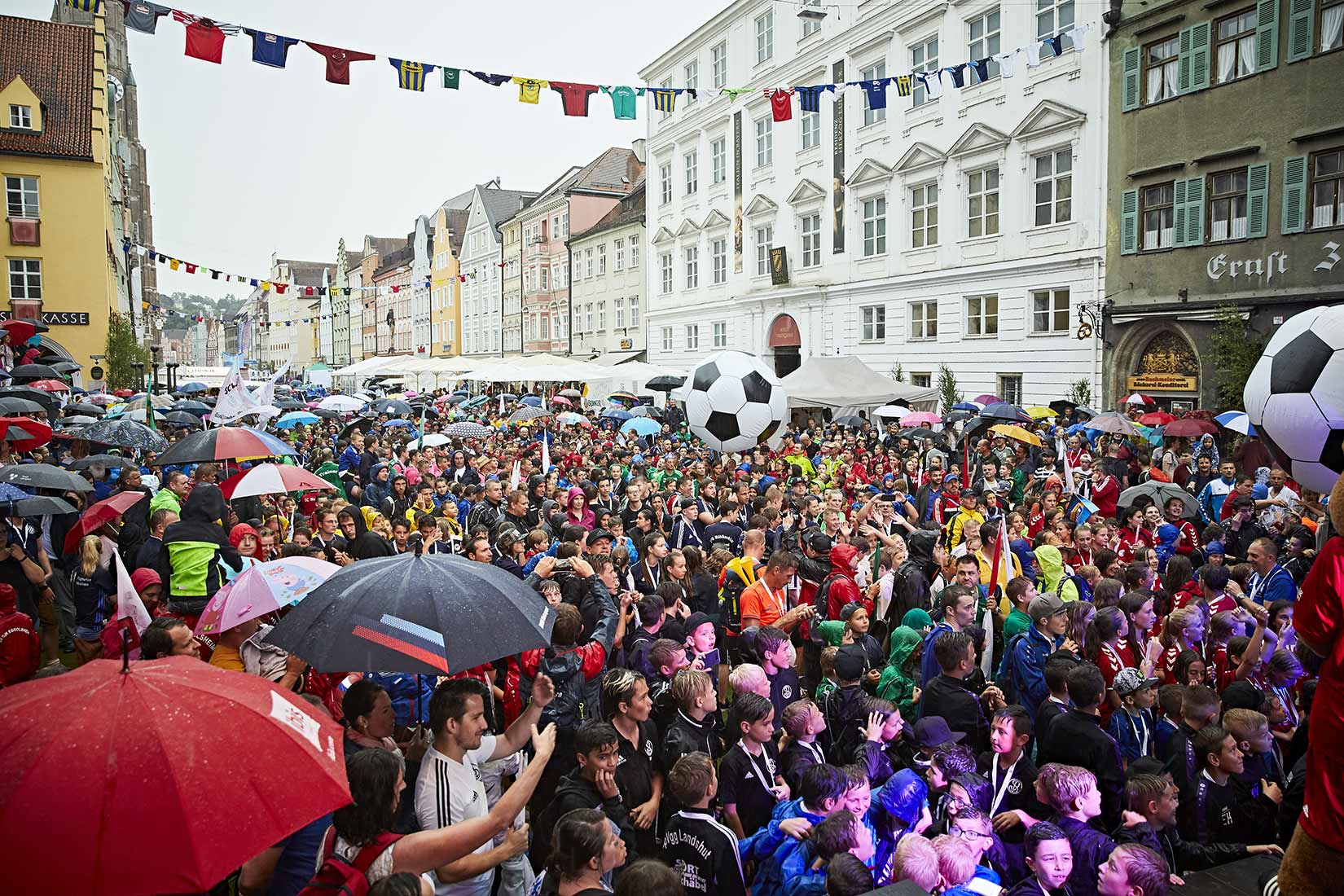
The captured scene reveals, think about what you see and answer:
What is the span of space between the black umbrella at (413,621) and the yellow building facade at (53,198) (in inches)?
1491

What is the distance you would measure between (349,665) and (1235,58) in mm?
23842

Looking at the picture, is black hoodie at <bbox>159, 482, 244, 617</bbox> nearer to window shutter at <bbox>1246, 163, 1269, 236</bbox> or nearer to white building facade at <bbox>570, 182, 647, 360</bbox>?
window shutter at <bbox>1246, 163, 1269, 236</bbox>

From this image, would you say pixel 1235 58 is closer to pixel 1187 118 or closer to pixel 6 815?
pixel 1187 118

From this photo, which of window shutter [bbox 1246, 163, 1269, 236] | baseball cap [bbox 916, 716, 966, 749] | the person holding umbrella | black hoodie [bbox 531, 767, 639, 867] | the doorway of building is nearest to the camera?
the person holding umbrella

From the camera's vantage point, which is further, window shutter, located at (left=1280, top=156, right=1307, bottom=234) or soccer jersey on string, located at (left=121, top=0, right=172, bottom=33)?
window shutter, located at (left=1280, top=156, right=1307, bottom=234)

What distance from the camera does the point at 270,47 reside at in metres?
12.2

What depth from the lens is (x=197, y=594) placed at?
700 centimetres

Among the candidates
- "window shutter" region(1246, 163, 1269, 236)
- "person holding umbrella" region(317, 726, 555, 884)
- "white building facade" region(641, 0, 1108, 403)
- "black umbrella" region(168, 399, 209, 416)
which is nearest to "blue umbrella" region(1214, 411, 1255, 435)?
"window shutter" region(1246, 163, 1269, 236)

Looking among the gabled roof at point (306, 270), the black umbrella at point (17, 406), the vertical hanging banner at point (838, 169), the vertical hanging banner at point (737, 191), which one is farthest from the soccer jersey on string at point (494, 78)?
the gabled roof at point (306, 270)

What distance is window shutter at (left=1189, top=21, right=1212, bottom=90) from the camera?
20766mm

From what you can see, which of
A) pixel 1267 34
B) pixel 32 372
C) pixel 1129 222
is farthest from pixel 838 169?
pixel 32 372

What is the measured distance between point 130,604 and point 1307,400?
8719 mm

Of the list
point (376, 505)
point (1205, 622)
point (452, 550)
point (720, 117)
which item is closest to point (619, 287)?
point (720, 117)

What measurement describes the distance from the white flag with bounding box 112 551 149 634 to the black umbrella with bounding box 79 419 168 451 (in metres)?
7.49
